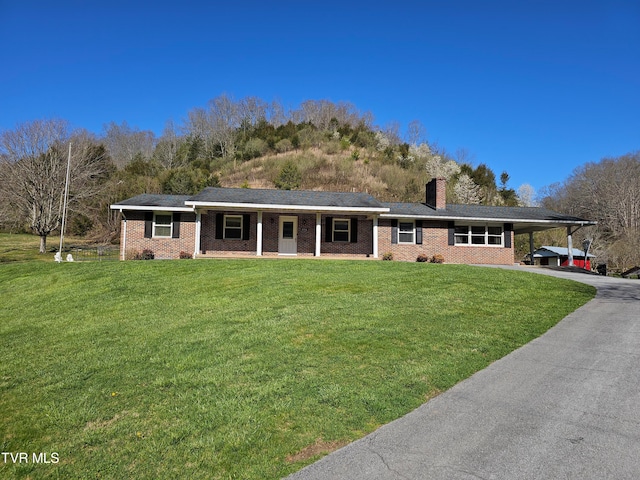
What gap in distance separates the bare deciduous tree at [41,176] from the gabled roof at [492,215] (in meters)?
24.5

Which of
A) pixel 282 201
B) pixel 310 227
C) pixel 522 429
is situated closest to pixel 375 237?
pixel 310 227

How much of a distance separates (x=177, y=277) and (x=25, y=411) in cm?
816

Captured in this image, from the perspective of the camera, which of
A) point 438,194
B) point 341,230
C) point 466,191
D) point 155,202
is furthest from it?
point 466,191

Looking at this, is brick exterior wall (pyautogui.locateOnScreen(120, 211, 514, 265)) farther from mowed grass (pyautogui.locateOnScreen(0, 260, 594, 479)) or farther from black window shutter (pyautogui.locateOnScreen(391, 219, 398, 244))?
mowed grass (pyautogui.locateOnScreen(0, 260, 594, 479))

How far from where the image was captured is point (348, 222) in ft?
70.8

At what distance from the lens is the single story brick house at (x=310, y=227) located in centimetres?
2022

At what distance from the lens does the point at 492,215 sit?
883 inches

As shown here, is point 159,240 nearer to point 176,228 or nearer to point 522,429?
point 176,228

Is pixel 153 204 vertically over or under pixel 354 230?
over

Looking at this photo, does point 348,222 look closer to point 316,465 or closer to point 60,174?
point 316,465

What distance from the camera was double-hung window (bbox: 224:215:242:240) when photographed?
68.0ft

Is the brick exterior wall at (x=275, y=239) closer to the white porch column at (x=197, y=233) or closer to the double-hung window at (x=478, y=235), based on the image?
the white porch column at (x=197, y=233)

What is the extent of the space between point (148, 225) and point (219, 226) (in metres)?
3.45

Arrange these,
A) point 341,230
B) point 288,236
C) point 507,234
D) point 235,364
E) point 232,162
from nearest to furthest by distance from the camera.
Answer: point 235,364
point 288,236
point 341,230
point 507,234
point 232,162
